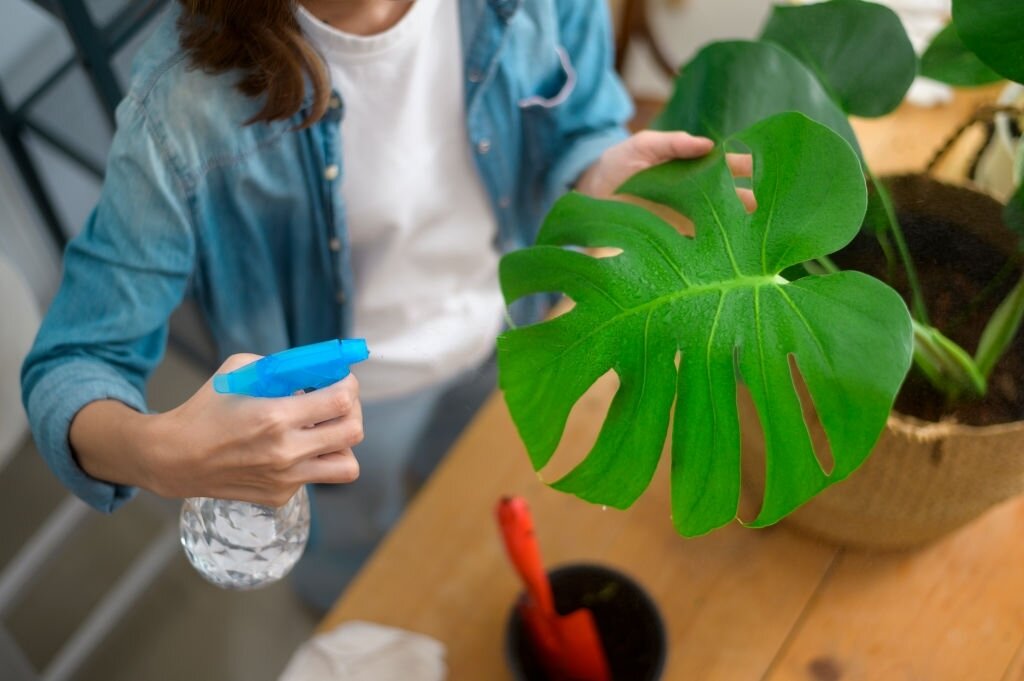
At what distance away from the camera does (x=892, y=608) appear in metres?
0.64

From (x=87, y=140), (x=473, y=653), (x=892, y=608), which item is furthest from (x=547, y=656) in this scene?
(x=87, y=140)

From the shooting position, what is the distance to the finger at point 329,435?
441 mm

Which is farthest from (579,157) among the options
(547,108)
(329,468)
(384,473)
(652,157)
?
(329,468)

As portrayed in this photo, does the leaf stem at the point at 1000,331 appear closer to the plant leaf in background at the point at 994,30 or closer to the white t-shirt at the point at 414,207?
the plant leaf in background at the point at 994,30

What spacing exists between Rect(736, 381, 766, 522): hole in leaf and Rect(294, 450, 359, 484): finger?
222 mm

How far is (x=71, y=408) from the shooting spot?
1.82 feet

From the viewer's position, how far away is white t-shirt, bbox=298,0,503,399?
71cm

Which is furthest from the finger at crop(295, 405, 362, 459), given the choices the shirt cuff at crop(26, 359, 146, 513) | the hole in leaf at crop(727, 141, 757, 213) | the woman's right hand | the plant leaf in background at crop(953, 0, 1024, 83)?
the plant leaf in background at crop(953, 0, 1024, 83)

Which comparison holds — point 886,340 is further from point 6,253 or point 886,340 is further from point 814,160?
point 6,253

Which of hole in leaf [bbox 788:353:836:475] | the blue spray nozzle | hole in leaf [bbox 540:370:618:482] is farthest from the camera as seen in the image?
hole in leaf [bbox 540:370:618:482]

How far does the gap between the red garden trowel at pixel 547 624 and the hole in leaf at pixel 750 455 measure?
0.14 metres

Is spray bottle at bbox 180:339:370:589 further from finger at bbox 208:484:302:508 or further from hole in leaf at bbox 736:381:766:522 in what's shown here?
hole in leaf at bbox 736:381:766:522

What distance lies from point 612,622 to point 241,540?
27 centimetres

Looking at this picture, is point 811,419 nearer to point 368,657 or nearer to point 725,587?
point 725,587
